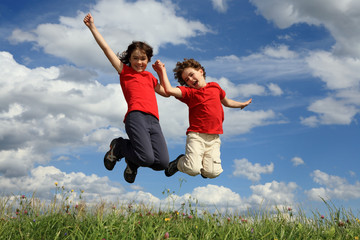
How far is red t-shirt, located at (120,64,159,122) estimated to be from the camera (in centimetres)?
627

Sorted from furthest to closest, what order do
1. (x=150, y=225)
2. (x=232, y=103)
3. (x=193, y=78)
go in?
(x=232, y=103), (x=193, y=78), (x=150, y=225)

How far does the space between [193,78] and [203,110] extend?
757 mm

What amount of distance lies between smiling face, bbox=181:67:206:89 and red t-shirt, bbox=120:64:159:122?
0.94m

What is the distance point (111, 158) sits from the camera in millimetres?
6758

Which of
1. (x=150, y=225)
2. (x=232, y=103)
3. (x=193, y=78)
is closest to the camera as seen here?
(x=150, y=225)

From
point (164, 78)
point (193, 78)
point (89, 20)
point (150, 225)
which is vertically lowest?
point (150, 225)

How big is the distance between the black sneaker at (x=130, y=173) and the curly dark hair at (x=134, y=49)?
78.5 inches

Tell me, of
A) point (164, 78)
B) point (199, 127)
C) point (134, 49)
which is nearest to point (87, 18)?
point (134, 49)

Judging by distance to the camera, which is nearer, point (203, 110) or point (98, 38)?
point (98, 38)

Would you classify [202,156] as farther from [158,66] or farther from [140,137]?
[158,66]

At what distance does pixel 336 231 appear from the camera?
5434 millimetres

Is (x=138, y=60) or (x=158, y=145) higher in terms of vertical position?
(x=138, y=60)

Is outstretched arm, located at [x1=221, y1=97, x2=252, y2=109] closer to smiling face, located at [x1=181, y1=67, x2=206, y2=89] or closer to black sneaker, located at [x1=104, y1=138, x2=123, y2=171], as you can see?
smiling face, located at [x1=181, y1=67, x2=206, y2=89]

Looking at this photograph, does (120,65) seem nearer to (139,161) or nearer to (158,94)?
(158,94)
